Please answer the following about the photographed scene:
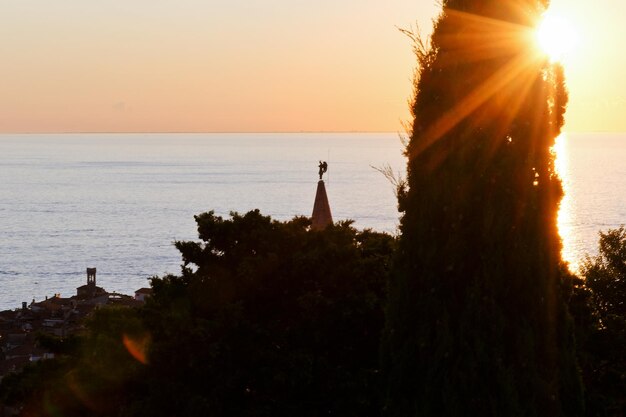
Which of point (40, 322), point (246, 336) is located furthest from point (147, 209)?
point (246, 336)

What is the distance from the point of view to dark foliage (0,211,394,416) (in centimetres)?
1290

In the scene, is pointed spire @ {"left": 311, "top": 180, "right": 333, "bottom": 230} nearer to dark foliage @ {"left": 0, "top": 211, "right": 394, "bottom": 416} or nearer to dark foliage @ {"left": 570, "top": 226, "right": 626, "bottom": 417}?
dark foliage @ {"left": 0, "top": 211, "right": 394, "bottom": 416}

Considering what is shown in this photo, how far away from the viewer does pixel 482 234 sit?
9.39 m

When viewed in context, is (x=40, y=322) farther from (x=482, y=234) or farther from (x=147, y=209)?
(x=147, y=209)

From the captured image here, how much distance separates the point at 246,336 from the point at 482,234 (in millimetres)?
5239

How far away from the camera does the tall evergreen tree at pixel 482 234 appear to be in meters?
9.21

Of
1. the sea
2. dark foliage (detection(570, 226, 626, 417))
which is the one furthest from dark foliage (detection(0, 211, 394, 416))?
the sea

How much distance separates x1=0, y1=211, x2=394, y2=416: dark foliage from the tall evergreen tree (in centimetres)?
334

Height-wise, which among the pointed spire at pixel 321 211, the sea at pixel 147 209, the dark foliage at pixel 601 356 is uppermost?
the sea at pixel 147 209

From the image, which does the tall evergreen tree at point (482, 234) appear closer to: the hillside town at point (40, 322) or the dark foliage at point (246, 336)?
the dark foliage at point (246, 336)

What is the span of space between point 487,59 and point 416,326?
3218 millimetres

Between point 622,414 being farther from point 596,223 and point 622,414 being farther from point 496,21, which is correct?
point 596,223

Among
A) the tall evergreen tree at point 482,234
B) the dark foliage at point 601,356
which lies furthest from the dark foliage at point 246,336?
the tall evergreen tree at point 482,234

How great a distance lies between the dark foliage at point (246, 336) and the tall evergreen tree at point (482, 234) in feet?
11.0
